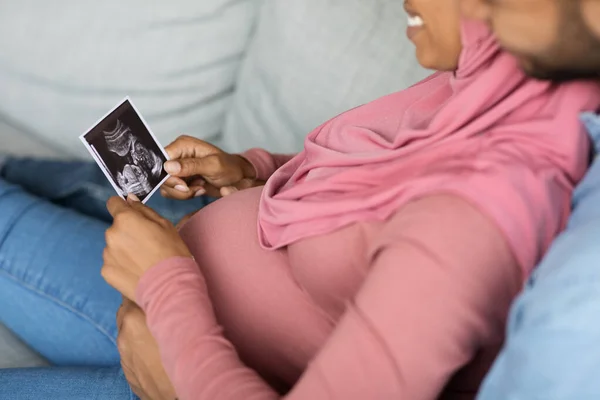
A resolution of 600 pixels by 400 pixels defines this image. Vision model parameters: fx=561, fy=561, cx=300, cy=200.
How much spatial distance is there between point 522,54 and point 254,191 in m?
0.55

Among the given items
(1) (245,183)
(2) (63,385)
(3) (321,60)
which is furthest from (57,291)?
(3) (321,60)

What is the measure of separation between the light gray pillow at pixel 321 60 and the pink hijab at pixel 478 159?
0.42 metres

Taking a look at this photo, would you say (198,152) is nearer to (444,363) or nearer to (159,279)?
(159,279)

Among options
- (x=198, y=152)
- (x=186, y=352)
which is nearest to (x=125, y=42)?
(x=198, y=152)

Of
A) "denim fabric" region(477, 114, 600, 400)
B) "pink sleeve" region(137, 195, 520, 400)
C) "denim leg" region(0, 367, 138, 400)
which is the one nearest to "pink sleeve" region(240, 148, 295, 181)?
"denim leg" region(0, 367, 138, 400)

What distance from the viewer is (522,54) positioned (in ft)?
1.91

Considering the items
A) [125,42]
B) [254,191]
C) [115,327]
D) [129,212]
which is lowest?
[115,327]

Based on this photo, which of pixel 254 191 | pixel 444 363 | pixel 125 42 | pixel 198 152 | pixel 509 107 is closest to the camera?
pixel 444 363

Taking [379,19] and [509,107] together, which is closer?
[509,107]

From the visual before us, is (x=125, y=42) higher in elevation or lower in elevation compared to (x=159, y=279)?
higher

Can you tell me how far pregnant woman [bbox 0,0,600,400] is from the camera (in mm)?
541

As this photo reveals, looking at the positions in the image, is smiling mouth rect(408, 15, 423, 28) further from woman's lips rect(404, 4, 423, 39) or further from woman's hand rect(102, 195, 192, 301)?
woman's hand rect(102, 195, 192, 301)

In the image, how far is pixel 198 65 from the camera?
139 cm

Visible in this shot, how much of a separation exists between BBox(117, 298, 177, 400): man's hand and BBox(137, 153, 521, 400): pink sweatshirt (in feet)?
0.35
